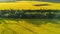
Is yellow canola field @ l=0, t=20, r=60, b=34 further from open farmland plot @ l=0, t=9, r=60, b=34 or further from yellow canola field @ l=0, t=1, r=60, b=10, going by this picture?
yellow canola field @ l=0, t=1, r=60, b=10

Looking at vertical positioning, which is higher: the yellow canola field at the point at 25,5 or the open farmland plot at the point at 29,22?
the yellow canola field at the point at 25,5

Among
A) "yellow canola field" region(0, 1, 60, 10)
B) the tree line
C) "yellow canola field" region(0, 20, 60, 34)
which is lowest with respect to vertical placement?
"yellow canola field" region(0, 20, 60, 34)

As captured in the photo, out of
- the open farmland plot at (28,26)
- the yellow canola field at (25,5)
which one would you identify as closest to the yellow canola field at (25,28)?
the open farmland plot at (28,26)

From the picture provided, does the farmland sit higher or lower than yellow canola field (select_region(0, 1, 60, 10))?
lower

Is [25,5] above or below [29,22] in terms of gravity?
above

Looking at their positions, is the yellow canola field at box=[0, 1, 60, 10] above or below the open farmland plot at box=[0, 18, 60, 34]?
above

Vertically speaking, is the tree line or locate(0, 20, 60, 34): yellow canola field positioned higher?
the tree line

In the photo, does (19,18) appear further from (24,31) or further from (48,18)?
(48,18)

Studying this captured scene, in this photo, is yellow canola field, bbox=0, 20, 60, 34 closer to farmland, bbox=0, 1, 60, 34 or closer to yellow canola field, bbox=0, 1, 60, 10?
farmland, bbox=0, 1, 60, 34

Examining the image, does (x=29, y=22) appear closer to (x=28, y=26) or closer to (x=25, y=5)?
(x=28, y=26)

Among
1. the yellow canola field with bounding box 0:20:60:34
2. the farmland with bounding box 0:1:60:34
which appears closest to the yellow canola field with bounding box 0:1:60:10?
the farmland with bounding box 0:1:60:34

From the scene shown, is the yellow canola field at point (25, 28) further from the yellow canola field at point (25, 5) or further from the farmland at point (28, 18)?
the yellow canola field at point (25, 5)

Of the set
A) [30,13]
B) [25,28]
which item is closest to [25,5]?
[30,13]

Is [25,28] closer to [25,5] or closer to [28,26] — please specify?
[28,26]
